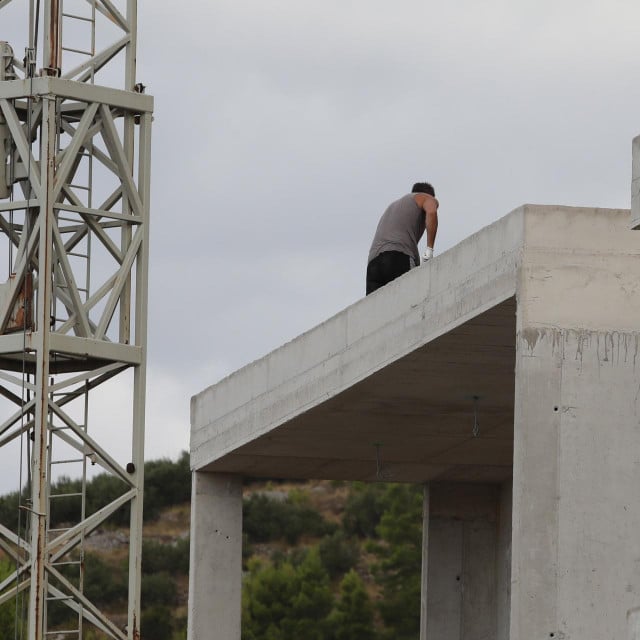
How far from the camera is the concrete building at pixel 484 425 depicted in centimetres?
1498

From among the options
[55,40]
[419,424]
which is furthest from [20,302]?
[419,424]

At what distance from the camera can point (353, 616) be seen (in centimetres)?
5938

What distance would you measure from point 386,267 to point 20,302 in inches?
198

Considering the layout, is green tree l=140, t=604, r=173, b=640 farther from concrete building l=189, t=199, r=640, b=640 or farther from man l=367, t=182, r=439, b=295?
man l=367, t=182, r=439, b=295

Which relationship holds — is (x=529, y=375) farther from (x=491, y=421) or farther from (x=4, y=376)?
(x=4, y=376)

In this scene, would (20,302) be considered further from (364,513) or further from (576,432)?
(364,513)

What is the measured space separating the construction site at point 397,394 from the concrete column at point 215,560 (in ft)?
0.09

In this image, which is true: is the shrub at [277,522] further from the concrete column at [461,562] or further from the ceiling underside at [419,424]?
the ceiling underside at [419,424]

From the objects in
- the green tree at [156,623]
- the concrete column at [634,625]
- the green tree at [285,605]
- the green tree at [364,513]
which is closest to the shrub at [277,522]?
the green tree at [364,513]

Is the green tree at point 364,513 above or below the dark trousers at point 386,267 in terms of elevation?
below

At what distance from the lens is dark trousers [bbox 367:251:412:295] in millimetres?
19500

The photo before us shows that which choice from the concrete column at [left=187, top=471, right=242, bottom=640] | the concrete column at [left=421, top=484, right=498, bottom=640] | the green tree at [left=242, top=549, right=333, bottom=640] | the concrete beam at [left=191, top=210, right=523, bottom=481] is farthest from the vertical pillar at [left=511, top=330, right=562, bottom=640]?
the green tree at [left=242, top=549, right=333, bottom=640]

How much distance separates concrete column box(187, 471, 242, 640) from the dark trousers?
4.40 meters

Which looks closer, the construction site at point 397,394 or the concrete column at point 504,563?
the construction site at point 397,394
